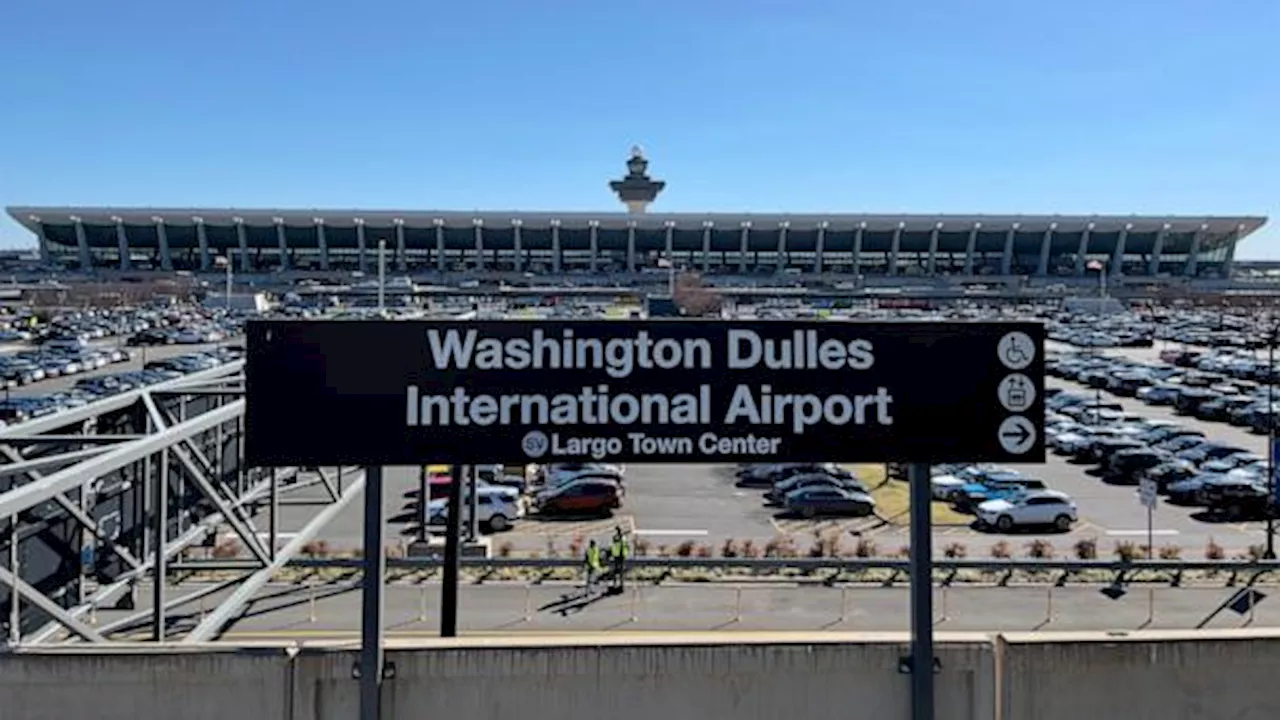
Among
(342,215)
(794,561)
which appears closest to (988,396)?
(794,561)

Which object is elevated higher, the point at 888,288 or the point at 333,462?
the point at 888,288

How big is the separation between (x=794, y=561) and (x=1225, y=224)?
127 meters

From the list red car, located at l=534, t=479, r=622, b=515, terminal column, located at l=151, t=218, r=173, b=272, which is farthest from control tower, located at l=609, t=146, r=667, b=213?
red car, located at l=534, t=479, r=622, b=515

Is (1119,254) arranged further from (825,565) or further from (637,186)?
(825,565)

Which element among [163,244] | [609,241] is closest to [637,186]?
[609,241]

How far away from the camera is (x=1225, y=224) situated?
407 ft

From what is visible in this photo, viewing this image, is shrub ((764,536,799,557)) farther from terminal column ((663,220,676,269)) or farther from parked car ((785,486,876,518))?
terminal column ((663,220,676,269))

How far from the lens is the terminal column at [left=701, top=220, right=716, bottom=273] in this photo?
397ft

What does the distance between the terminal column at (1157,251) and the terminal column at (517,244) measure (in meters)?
74.7

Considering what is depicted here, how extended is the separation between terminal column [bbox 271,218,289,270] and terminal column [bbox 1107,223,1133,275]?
9645cm

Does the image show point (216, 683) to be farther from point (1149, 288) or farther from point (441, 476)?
point (1149, 288)

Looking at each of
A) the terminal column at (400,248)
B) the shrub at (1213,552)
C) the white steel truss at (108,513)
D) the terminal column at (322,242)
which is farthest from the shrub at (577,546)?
the terminal column at (322,242)

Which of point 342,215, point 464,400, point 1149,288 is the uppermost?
point 342,215

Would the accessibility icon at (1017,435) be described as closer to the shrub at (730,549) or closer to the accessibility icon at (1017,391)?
the accessibility icon at (1017,391)
